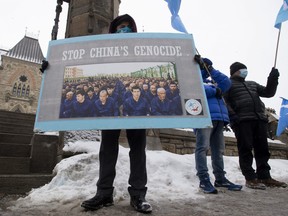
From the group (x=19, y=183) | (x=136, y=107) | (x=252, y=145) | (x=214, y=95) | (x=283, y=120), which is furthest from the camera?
(x=283, y=120)

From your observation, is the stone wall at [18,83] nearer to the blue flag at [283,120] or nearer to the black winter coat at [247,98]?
the blue flag at [283,120]

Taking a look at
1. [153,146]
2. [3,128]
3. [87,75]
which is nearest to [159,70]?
[87,75]

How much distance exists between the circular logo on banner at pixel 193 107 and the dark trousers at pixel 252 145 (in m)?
1.90

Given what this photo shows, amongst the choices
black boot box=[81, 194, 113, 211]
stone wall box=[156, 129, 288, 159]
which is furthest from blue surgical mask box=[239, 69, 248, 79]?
black boot box=[81, 194, 113, 211]

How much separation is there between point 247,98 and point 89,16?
312 centimetres

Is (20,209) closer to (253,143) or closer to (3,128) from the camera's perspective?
(253,143)

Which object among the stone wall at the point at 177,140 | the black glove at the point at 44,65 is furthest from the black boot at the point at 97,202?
the stone wall at the point at 177,140

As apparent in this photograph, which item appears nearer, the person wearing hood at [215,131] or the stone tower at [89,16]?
the person wearing hood at [215,131]

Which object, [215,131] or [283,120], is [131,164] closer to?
[215,131]

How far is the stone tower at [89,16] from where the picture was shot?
4512 millimetres

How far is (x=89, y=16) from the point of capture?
4.52m

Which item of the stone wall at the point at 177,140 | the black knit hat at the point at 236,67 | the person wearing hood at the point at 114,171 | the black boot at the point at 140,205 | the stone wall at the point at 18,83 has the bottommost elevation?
the black boot at the point at 140,205

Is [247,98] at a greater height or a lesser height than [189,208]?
greater

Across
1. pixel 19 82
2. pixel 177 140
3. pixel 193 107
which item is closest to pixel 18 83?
pixel 19 82
